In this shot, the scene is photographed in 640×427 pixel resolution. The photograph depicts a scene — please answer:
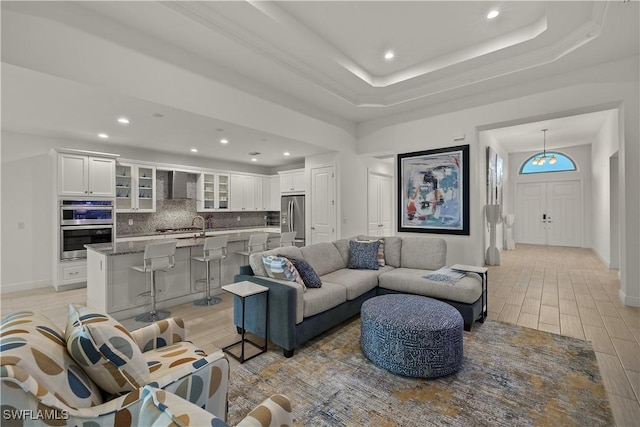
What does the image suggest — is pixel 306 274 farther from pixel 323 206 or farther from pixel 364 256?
pixel 323 206

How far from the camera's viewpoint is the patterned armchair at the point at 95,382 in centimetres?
84

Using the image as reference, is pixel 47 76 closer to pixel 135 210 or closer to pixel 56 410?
pixel 56 410

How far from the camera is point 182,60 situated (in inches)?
128

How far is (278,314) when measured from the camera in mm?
2697

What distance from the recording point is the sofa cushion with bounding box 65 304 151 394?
1152mm

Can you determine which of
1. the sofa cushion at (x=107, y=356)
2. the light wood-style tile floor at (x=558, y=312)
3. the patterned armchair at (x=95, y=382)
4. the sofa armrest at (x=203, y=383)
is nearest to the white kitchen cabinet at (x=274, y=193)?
the light wood-style tile floor at (x=558, y=312)

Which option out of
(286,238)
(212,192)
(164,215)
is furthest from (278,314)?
(212,192)

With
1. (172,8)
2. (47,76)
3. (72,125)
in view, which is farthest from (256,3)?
(72,125)

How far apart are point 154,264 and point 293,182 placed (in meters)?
4.20

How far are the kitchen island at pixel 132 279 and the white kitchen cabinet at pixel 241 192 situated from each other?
3273mm

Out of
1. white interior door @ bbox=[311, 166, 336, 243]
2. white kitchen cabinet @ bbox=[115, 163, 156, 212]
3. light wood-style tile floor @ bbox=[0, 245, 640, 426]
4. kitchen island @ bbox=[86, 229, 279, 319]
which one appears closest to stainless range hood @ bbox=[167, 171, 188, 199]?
white kitchen cabinet @ bbox=[115, 163, 156, 212]

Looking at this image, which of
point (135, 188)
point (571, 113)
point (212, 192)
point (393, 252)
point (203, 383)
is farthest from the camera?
point (212, 192)

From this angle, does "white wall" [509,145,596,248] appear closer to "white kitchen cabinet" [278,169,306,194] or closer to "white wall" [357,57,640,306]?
"white wall" [357,57,640,306]

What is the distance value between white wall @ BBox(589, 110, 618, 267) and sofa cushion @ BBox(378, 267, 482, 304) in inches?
183
